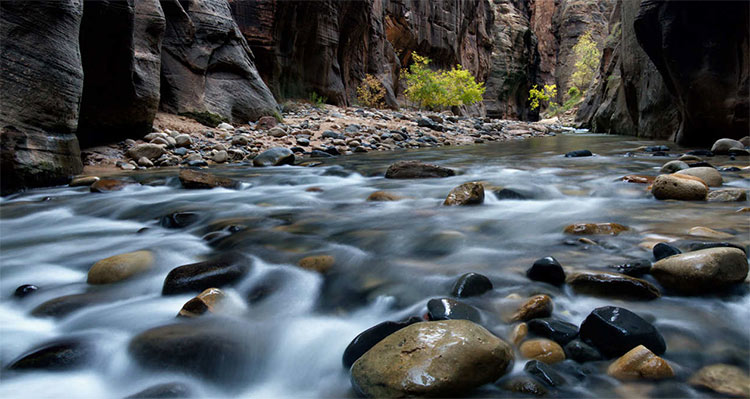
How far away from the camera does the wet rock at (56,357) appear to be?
1.46 metres

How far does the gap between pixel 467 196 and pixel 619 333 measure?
234 centimetres

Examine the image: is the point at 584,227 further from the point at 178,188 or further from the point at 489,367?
the point at 178,188

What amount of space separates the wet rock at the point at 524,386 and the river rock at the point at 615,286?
615mm

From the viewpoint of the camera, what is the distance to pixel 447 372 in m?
1.21

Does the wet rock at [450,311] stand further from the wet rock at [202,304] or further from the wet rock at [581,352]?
the wet rock at [202,304]

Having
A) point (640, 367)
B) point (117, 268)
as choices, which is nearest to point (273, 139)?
point (117, 268)

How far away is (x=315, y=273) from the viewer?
2.20 metres

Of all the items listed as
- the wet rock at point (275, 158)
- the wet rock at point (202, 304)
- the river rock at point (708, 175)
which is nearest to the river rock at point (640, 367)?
the wet rock at point (202, 304)

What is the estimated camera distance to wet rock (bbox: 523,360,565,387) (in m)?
1.25

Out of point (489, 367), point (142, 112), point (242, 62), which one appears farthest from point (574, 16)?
point (489, 367)

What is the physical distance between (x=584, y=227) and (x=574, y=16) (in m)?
60.0

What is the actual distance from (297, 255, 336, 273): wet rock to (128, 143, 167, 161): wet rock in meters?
5.96

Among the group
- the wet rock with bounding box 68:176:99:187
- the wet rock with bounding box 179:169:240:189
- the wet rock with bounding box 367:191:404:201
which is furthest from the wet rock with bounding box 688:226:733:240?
the wet rock with bounding box 68:176:99:187

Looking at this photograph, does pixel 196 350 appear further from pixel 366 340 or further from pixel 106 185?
pixel 106 185
